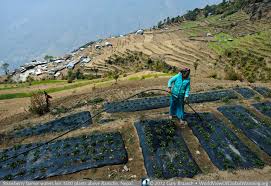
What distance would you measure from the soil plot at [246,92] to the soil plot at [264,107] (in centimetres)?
79

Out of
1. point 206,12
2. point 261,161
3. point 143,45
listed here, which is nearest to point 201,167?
point 261,161

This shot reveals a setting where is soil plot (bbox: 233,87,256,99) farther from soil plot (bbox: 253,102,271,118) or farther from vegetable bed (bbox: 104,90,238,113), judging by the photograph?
soil plot (bbox: 253,102,271,118)

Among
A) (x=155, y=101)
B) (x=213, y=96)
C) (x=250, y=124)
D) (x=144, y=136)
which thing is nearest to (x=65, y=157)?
(x=144, y=136)

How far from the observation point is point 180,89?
296 inches

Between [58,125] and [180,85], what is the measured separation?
3646mm

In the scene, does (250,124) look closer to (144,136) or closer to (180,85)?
(180,85)

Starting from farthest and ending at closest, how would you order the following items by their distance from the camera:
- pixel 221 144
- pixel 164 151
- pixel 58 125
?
pixel 58 125, pixel 221 144, pixel 164 151

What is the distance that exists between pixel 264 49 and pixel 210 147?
17.5 meters

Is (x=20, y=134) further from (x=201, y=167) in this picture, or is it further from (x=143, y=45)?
(x=143, y=45)

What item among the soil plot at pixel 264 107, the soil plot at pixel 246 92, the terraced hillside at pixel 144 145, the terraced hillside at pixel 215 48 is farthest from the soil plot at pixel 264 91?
the terraced hillside at pixel 215 48

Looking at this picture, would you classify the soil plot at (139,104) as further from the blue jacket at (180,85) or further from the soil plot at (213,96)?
the blue jacket at (180,85)

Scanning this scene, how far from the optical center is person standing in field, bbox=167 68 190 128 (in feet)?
24.5

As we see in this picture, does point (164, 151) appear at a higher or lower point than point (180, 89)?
lower

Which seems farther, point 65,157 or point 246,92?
point 246,92
